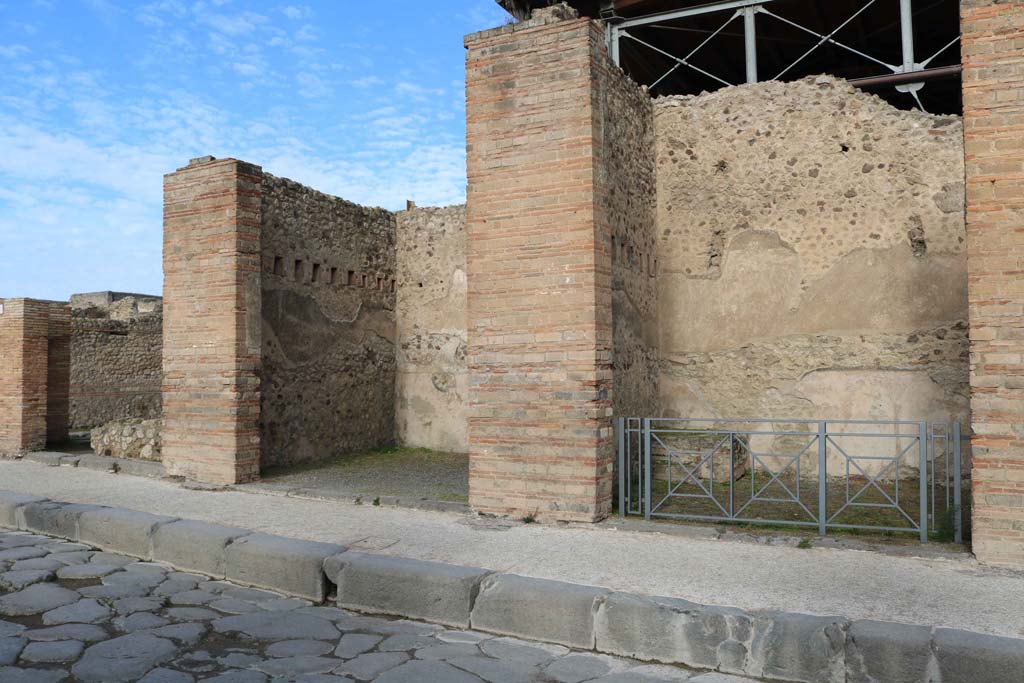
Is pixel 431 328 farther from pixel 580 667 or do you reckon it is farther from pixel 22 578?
pixel 580 667

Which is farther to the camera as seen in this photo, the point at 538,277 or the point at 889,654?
the point at 538,277

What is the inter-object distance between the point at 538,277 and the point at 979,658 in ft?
11.8

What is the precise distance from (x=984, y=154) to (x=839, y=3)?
812 cm

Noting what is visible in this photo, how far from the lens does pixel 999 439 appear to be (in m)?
4.39

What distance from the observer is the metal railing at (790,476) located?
5207mm

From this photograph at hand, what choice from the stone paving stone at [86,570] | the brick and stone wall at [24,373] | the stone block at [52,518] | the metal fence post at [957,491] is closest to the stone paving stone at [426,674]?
the stone paving stone at [86,570]

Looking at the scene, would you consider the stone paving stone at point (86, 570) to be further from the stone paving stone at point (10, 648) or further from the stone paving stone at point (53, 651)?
the stone paving stone at point (53, 651)

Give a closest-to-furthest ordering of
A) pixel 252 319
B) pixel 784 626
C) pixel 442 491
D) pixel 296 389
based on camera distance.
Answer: pixel 784 626 < pixel 442 491 < pixel 252 319 < pixel 296 389

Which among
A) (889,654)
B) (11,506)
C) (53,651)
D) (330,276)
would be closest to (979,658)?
(889,654)

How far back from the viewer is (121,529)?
545cm

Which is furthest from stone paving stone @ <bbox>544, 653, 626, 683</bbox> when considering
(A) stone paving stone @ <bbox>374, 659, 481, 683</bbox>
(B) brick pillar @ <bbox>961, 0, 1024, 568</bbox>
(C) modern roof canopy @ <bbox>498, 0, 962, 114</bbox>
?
(C) modern roof canopy @ <bbox>498, 0, 962, 114</bbox>

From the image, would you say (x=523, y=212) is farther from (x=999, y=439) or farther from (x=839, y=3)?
(x=839, y=3)

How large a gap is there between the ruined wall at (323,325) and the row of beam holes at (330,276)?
0.01 m

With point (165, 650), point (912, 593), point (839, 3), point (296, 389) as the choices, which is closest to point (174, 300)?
point (296, 389)
